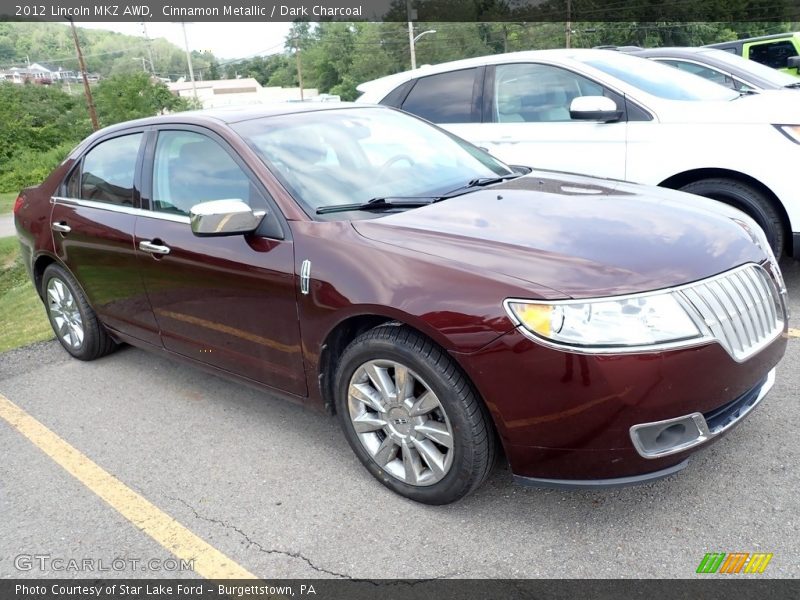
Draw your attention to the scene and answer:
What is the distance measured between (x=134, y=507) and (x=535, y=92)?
14.6 feet

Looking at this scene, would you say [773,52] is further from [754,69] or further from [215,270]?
[215,270]

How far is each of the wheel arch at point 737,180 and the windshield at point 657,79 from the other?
65 cm

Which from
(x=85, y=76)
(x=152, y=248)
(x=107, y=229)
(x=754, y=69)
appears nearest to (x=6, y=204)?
(x=85, y=76)

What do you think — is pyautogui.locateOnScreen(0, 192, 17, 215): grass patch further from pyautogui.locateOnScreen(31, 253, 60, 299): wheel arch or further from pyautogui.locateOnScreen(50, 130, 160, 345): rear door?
pyautogui.locateOnScreen(50, 130, 160, 345): rear door

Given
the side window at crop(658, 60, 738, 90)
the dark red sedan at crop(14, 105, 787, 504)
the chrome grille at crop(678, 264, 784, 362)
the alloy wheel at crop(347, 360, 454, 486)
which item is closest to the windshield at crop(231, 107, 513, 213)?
the dark red sedan at crop(14, 105, 787, 504)

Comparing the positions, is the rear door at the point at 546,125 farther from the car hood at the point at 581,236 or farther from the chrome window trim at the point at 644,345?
the chrome window trim at the point at 644,345

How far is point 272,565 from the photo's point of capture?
2.52m

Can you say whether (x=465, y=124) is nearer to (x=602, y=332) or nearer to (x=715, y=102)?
(x=715, y=102)

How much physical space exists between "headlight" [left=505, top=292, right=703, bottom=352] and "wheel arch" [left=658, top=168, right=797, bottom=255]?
284 centimetres

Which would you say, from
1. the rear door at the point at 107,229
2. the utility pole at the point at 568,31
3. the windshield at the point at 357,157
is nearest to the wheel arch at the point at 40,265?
the rear door at the point at 107,229

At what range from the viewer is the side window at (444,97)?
5988 mm

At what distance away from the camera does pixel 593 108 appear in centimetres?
489

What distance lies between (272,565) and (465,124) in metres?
4.46

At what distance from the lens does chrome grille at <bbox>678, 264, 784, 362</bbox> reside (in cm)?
231
